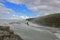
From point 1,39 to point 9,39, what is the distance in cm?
126

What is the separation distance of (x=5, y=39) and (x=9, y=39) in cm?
63

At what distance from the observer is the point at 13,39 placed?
21625mm

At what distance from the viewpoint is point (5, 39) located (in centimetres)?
2111

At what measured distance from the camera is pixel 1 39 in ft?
69.3

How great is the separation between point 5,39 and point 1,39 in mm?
631

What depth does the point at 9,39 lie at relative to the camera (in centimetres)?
2114

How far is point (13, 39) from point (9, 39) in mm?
753

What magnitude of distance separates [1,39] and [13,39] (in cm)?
190
